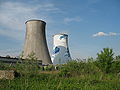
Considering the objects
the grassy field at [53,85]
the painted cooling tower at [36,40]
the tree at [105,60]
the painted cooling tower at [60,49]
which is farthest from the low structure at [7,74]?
the painted cooling tower at [60,49]

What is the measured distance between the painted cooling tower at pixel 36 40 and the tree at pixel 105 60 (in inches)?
231

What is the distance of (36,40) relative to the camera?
1584cm

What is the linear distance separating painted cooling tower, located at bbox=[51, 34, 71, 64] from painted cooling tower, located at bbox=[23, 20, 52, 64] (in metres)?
2.35

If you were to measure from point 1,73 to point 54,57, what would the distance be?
44.5 feet

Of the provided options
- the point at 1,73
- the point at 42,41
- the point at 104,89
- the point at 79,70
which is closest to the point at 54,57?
the point at 42,41

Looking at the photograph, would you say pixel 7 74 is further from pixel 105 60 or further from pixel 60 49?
pixel 60 49

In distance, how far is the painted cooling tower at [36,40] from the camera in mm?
15805

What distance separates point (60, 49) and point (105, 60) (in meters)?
7.62

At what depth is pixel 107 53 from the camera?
11.4 metres

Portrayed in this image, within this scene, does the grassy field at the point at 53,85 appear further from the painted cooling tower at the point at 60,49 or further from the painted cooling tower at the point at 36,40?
the painted cooling tower at the point at 60,49

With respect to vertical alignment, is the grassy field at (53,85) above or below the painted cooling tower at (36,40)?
below

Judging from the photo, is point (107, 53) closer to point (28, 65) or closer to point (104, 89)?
point (28, 65)

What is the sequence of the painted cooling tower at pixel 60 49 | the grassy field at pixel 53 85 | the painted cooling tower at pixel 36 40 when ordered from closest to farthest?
1. the grassy field at pixel 53 85
2. the painted cooling tower at pixel 36 40
3. the painted cooling tower at pixel 60 49

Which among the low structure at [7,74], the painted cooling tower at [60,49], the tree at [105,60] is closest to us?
the low structure at [7,74]
